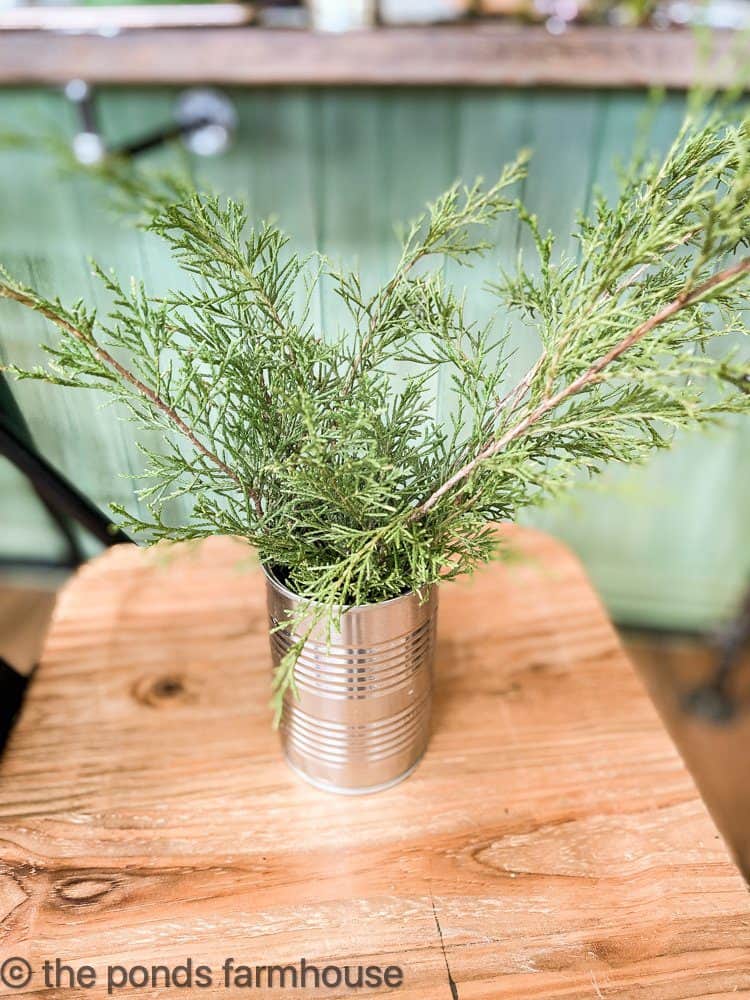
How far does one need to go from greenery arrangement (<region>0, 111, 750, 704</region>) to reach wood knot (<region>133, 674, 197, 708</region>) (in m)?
0.21

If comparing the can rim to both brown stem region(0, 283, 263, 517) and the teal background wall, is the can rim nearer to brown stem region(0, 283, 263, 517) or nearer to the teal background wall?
brown stem region(0, 283, 263, 517)

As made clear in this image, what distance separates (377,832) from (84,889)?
7.8 inches

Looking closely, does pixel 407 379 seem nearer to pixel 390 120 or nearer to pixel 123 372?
pixel 123 372

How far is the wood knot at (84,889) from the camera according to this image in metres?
0.50

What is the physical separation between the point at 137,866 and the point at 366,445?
12.8 inches

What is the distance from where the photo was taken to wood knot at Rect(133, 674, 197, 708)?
65cm

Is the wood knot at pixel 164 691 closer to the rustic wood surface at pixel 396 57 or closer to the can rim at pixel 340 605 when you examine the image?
the can rim at pixel 340 605

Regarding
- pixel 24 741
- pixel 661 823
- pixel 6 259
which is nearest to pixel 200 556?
pixel 24 741

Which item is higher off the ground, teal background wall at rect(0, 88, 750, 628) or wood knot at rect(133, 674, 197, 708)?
teal background wall at rect(0, 88, 750, 628)

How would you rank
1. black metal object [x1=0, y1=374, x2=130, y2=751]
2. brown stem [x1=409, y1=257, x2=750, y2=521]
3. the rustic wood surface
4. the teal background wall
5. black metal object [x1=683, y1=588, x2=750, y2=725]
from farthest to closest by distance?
black metal object [x1=683, y1=588, x2=750, y2=725]
the teal background wall
the rustic wood surface
black metal object [x1=0, y1=374, x2=130, y2=751]
brown stem [x1=409, y1=257, x2=750, y2=521]

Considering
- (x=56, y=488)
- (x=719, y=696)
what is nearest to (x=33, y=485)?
(x=56, y=488)

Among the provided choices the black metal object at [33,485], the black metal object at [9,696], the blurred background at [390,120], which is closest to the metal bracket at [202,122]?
the blurred background at [390,120]

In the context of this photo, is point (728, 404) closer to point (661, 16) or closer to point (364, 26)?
point (364, 26)

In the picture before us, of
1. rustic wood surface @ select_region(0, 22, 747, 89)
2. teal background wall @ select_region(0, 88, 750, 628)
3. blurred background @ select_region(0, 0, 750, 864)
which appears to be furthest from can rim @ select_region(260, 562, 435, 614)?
rustic wood surface @ select_region(0, 22, 747, 89)
